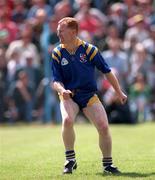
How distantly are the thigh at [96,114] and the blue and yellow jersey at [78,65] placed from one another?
0.81 feet

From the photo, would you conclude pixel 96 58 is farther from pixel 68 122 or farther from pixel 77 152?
pixel 77 152

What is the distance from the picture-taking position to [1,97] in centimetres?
1942

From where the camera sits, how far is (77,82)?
8398 mm

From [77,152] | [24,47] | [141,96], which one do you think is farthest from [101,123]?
[24,47]

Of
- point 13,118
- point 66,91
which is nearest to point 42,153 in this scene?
point 66,91

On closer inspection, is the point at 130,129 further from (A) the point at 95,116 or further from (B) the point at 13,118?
(A) the point at 95,116

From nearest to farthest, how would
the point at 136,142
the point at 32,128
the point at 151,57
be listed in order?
1. the point at 136,142
2. the point at 32,128
3. the point at 151,57

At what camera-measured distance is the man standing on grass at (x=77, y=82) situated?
8320 millimetres

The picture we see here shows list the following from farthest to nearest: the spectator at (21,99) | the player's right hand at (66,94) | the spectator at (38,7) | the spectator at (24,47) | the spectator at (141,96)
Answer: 1. the spectator at (38,7)
2. the spectator at (24,47)
3. the spectator at (21,99)
4. the spectator at (141,96)
5. the player's right hand at (66,94)

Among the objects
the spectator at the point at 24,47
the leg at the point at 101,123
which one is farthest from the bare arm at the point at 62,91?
the spectator at the point at 24,47

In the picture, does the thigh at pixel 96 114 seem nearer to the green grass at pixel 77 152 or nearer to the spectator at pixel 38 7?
the green grass at pixel 77 152

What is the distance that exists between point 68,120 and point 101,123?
1.37ft

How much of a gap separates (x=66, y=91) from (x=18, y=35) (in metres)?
12.2

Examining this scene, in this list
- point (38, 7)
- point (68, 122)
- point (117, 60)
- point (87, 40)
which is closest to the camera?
point (68, 122)
